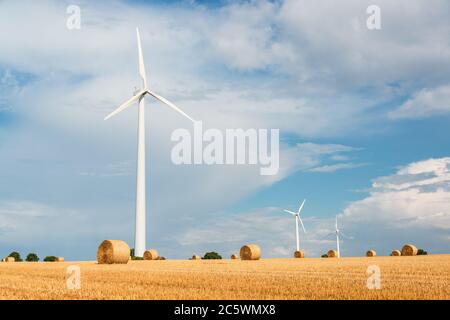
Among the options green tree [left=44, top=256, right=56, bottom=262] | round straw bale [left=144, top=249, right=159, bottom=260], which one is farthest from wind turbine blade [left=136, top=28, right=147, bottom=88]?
green tree [left=44, top=256, right=56, bottom=262]

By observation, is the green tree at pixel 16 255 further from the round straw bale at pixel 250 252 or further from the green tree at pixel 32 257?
the round straw bale at pixel 250 252

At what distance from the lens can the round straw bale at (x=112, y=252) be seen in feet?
112

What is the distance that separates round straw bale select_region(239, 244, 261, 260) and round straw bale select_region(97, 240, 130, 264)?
1482 cm

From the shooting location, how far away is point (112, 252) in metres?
34.2

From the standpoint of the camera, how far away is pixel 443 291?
1431cm

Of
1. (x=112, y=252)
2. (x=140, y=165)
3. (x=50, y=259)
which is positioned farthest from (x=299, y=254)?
(x=112, y=252)

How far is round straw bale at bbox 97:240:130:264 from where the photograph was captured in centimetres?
3425

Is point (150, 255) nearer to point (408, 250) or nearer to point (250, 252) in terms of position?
point (250, 252)

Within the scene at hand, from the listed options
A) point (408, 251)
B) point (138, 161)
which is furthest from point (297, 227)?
point (138, 161)

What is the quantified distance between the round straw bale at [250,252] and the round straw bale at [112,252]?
1482 centimetres

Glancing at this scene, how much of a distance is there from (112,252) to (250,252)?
53.5 feet

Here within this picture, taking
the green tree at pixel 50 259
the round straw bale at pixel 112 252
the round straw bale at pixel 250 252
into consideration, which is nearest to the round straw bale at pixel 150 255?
the round straw bale at pixel 250 252
